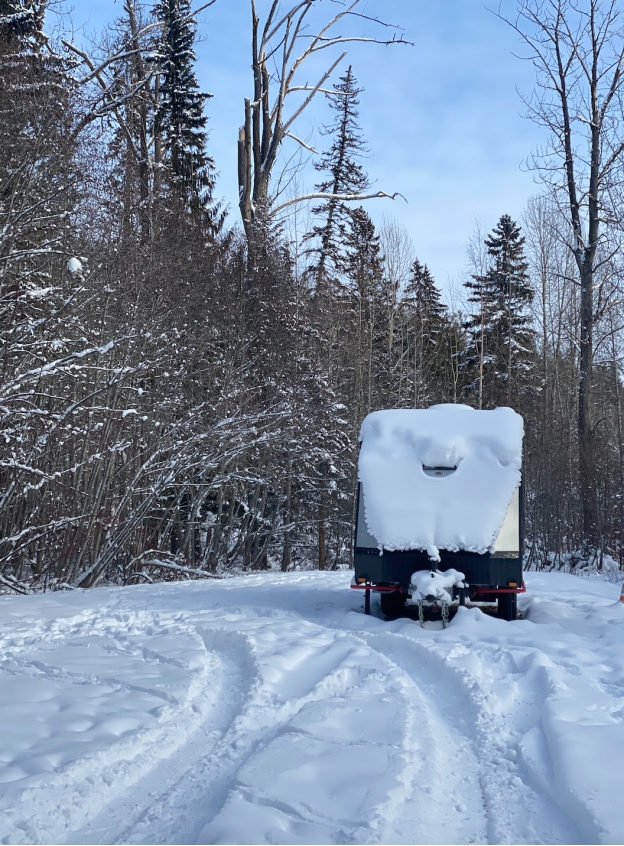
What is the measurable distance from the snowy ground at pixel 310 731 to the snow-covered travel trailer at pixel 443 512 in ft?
2.00

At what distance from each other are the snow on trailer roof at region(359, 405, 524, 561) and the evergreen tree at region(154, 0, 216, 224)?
2012 cm

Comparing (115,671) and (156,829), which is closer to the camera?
(156,829)

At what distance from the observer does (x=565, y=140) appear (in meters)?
25.7

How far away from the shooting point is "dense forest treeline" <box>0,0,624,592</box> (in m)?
13.1

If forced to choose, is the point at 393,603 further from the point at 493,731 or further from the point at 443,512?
the point at 493,731

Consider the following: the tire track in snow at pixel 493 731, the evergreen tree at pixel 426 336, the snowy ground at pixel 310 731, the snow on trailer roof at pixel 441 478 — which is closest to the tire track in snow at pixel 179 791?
the snowy ground at pixel 310 731

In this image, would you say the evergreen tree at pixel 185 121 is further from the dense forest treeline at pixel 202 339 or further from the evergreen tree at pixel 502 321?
the evergreen tree at pixel 502 321

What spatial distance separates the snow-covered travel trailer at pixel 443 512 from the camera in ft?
32.3

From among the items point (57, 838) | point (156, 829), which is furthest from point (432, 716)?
point (57, 838)

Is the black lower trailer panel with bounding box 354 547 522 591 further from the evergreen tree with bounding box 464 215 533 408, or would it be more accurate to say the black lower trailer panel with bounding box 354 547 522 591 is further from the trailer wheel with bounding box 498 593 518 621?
the evergreen tree with bounding box 464 215 533 408

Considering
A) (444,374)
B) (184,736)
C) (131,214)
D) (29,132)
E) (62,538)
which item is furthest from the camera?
(444,374)

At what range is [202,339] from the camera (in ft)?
65.4

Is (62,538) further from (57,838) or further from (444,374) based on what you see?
(444,374)

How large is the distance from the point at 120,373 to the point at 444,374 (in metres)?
35.4
